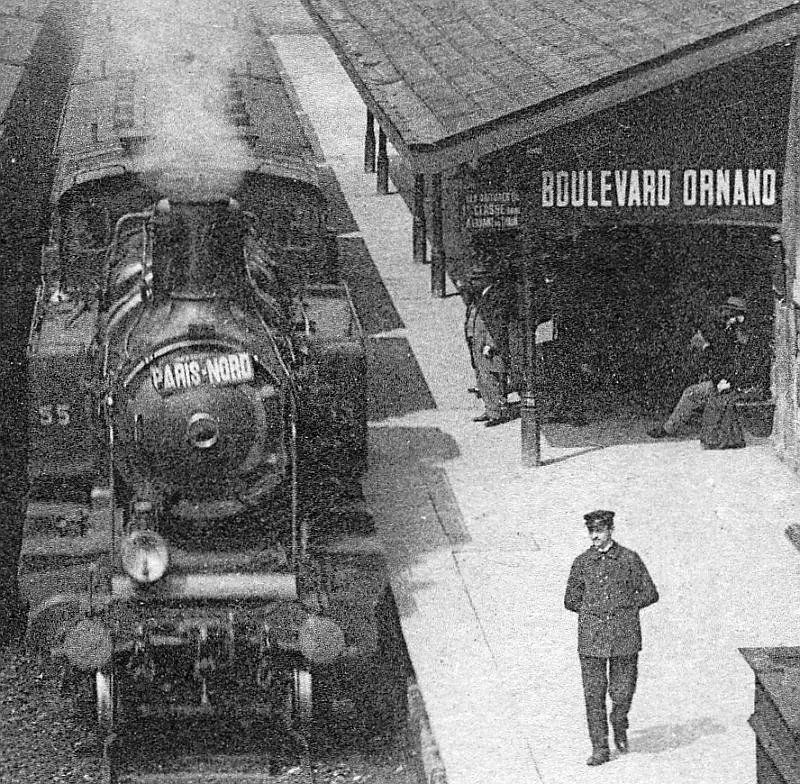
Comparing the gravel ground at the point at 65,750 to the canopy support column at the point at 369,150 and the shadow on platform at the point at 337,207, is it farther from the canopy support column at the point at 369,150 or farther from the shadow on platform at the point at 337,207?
the canopy support column at the point at 369,150

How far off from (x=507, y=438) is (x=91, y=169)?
4.45 m

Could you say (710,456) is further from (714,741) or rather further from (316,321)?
(714,741)

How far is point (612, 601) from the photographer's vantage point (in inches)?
324

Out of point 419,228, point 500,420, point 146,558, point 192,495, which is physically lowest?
point 419,228

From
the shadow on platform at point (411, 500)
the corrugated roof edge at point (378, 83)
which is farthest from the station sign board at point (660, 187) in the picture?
the shadow on platform at point (411, 500)

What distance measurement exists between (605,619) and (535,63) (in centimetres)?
631

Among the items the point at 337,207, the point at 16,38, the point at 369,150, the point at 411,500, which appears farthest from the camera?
the point at 369,150

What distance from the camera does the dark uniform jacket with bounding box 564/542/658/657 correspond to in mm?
8227

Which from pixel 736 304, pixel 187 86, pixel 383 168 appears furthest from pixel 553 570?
pixel 383 168

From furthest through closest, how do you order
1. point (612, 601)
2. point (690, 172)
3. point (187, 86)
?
point (187, 86)
point (690, 172)
point (612, 601)

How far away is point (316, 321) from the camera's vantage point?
11547mm

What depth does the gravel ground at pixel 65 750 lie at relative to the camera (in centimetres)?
885

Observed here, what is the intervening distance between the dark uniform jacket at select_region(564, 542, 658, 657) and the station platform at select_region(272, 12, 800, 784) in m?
0.64

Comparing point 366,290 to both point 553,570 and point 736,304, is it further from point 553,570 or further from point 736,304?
point 553,570
